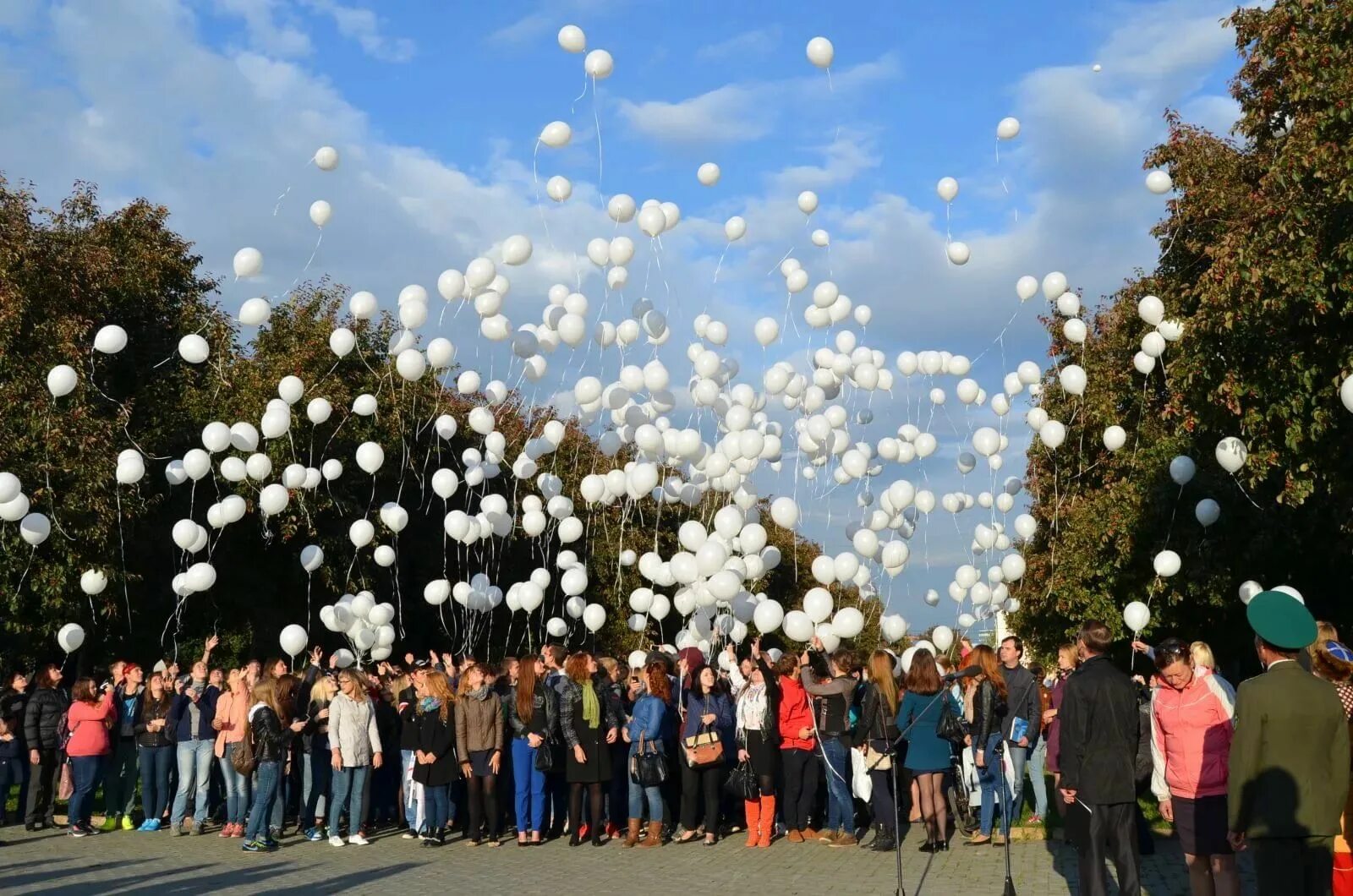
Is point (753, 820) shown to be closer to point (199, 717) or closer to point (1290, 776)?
point (199, 717)

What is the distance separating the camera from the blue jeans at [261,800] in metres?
11.7

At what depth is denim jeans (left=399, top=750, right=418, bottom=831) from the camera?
41.7 ft

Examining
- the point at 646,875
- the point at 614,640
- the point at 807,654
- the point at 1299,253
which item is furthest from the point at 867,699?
the point at 614,640

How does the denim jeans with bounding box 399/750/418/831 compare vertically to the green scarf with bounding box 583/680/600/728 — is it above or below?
below

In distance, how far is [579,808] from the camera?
12.0 metres

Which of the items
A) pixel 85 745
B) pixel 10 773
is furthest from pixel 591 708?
pixel 10 773

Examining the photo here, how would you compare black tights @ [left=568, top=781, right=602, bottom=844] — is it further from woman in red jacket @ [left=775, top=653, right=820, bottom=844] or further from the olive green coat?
the olive green coat

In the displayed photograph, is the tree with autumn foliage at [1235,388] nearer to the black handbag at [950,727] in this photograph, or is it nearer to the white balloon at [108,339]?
the black handbag at [950,727]

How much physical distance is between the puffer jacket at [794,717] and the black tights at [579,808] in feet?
5.96

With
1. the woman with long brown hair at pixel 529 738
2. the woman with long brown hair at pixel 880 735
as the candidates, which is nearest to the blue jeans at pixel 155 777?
the woman with long brown hair at pixel 529 738

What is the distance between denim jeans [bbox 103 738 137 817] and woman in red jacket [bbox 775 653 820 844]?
7001 mm

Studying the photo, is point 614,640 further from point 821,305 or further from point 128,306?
point 821,305

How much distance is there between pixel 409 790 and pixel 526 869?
9.03ft

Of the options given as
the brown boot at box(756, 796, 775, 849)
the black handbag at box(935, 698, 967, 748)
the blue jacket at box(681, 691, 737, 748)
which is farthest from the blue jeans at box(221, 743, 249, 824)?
the black handbag at box(935, 698, 967, 748)
